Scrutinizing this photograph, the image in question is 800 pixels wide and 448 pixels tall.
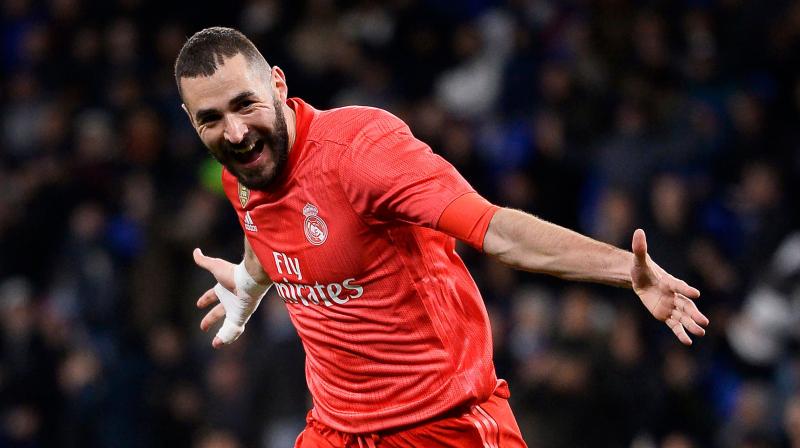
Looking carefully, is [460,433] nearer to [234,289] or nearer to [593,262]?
[593,262]

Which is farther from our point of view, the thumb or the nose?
the nose

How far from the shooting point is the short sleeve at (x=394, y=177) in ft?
10.8

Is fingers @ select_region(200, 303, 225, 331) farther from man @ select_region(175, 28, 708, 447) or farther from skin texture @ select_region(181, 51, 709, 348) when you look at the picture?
man @ select_region(175, 28, 708, 447)

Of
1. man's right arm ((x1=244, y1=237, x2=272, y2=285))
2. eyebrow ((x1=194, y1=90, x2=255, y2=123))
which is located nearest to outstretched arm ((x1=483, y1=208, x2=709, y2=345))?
eyebrow ((x1=194, y1=90, x2=255, y2=123))

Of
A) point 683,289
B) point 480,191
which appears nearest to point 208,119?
point 683,289

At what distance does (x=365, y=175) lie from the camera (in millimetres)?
3391

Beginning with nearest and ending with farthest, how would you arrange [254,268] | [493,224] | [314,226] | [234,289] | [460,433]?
[493,224] → [314,226] → [460,433] → [254,268] → [234,289]

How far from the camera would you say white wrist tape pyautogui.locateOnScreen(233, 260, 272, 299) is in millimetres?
4379

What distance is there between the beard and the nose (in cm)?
3

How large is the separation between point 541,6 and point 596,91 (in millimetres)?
1316

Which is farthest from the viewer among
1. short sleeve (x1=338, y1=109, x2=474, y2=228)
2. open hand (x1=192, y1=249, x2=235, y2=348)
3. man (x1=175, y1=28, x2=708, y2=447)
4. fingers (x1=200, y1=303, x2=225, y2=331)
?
fingers (x1=200, y1=303, x2=225, y2=331)

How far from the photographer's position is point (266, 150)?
11.9 feet

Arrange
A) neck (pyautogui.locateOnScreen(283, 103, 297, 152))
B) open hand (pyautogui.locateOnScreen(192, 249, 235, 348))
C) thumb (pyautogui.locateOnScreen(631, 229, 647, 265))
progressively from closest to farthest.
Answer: thumb (pyautogui.locateOnScreen(631, 229, 647, 265))
neck (pyautogui.locateOnScreen(283, 103, 297, 152))
open hand (pyautogui.locateOnScreen(192, 249, 235, 348))

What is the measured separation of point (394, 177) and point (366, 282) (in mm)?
427
